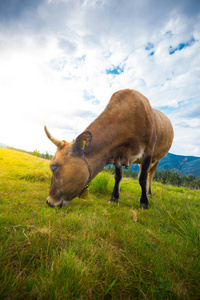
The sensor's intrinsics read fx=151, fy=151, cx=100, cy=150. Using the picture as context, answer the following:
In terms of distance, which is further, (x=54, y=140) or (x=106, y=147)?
(x=106, y=147)

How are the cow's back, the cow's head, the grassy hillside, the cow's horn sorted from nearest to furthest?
the grassy hillside < the cow's head < the cow's horn < the cow's back

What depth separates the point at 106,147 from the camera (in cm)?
368

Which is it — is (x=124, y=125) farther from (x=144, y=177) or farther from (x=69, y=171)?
(x=69, y=171)

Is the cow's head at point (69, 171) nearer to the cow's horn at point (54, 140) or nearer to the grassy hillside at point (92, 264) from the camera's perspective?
the cow's horn at point (54, 140)

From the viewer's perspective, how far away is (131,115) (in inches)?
161

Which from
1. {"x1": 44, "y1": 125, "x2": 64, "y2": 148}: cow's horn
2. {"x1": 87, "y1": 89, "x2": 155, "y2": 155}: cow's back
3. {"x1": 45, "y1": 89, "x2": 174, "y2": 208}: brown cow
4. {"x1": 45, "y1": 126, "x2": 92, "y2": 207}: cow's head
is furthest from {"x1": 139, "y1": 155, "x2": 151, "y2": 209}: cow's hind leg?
{"x1": 44, "y1": 125, "x2": 64, "y2": 148}: cow's horn

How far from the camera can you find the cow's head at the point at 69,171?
317 cm

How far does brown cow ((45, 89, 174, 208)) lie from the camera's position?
126 inches

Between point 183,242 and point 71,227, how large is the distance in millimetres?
1505

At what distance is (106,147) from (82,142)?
674mm

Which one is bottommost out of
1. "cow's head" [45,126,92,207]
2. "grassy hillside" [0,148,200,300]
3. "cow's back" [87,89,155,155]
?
"grassy hillside" [0,148,200,300]

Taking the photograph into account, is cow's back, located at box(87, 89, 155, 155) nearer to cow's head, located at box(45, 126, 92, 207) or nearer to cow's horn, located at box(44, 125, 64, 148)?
cow's head, located at box(45, 126, 92, 207)

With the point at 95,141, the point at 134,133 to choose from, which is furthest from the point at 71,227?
the point at 134,133

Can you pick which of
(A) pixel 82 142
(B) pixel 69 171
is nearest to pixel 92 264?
(B) pixel 69 171
